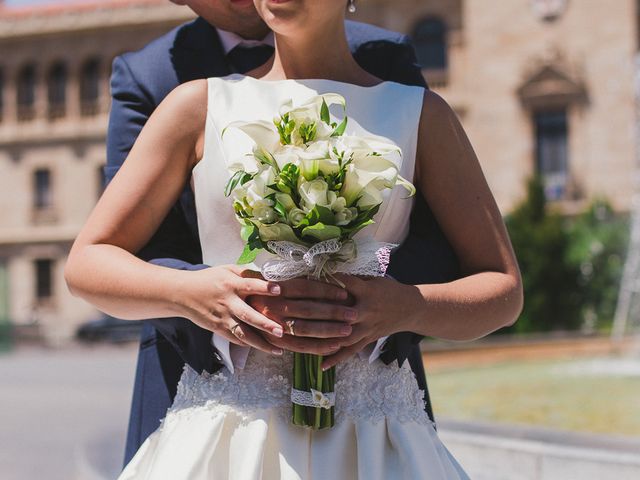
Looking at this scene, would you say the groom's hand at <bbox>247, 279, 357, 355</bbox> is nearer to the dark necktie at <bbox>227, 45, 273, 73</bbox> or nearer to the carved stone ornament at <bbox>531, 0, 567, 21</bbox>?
the dark necktie at <bbox>227, 45, 273, 73</bbox>

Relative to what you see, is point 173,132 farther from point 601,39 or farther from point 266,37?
point 601,39

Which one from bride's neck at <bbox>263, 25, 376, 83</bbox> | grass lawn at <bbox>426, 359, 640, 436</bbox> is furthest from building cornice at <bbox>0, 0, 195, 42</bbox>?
bride's neck at <bbox>263, 25, 376, 83</bbox>

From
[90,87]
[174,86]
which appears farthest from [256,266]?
[90,87]

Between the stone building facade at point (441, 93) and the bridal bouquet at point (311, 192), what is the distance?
23392mm

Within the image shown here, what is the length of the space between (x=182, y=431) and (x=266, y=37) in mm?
1036

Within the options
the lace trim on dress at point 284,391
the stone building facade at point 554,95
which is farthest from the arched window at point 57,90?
the lace trim on dress at point 284,391

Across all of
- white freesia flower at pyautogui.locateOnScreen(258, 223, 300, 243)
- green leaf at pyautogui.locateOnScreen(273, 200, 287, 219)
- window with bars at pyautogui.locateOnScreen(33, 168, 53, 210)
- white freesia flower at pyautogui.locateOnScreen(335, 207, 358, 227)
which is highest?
window with bars at pyautogui.locateOnScreen(33, 168, 53, 210)

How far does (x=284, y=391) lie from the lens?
2031mm

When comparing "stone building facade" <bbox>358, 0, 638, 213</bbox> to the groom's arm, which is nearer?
the groom's arm

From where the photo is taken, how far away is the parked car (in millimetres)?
30641

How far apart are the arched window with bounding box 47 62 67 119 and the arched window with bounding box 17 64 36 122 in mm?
607

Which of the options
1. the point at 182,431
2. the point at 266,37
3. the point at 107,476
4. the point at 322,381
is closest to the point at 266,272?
the point at 322,381

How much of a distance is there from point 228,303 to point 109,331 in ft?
98.1

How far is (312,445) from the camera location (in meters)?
1.99
